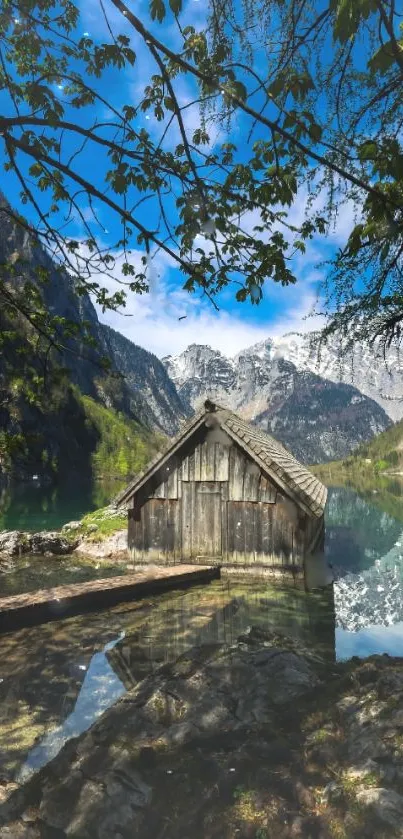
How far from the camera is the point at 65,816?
487 centimetres

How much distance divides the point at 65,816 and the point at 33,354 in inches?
219

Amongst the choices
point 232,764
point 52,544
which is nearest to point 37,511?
point 52,544

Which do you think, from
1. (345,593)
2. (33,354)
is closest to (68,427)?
(345,593)

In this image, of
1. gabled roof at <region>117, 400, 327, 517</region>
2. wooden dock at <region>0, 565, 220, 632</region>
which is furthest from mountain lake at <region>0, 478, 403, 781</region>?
gabled roof at <region>117, 400, 327, 517</region>

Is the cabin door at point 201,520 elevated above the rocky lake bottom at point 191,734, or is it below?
above

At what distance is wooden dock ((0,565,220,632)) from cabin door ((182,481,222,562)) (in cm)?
83

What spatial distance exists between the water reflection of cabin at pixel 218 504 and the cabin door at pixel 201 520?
0.11ft

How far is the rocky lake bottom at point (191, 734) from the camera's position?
4742mm

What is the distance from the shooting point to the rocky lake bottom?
187 inches

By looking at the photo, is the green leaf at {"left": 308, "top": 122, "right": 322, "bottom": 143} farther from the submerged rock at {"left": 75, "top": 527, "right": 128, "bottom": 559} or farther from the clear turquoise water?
the clear turquoise water

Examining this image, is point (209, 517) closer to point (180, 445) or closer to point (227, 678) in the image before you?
point (180, 445)

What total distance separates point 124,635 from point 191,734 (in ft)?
16.9

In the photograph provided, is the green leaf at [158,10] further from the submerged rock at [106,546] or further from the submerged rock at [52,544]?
the submerged rock at [52,544]

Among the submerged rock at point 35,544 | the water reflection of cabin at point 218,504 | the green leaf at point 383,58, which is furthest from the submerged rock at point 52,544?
the green leaf at point 383,58
